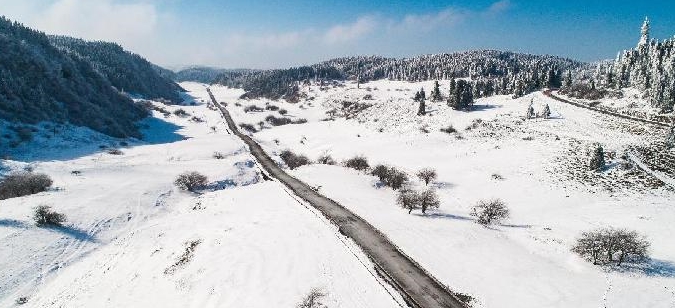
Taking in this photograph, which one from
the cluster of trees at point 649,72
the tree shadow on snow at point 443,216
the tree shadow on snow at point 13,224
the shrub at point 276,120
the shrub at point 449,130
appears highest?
the cluster of trees at point 649,72

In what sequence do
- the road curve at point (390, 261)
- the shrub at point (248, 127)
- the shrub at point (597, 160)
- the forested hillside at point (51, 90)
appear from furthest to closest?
the shrub at point (248, 127), the forested hillside at point (51, 90), the shrub at point (597, 160), the road curve at point (390, 261)

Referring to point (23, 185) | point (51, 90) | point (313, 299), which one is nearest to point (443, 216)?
point (313, 299)

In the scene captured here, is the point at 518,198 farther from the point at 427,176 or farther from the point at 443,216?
the point at 427,176

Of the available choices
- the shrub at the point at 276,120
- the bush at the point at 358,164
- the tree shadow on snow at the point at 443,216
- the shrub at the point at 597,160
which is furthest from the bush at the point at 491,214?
the shrub at the point at 276,120

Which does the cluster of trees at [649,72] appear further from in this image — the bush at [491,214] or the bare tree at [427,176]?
the bush at [491,214]

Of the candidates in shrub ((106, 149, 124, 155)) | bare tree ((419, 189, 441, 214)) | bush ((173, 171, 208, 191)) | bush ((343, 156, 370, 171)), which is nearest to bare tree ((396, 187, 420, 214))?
bare tree ((419, 189, 441, 214))

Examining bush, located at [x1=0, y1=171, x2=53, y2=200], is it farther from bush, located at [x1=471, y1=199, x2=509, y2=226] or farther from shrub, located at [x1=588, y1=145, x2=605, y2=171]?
shrub, located at [x1=588, y1=145, x2=605, y2=171]
